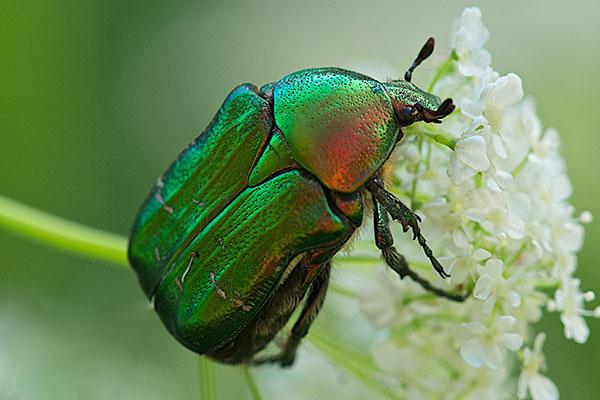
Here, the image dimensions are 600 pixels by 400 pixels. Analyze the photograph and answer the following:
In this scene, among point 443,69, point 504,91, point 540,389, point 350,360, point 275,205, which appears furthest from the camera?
point 350,360

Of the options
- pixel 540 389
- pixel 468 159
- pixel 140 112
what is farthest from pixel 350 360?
pixel 140 112

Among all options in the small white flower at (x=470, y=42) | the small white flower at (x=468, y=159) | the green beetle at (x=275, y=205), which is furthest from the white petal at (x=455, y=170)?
the small white flower at (x=470, y=42)

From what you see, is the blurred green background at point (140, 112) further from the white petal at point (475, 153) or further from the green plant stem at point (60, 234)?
the white petal at point (475, 153)

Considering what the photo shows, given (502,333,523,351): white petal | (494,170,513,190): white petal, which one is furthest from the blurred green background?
(502,333,523,351): white petal

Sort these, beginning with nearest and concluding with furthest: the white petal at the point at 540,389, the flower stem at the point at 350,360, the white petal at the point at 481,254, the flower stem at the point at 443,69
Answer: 1. the white petal at the point at 481,254
2. the flower stem at the point at 443,69
3. the white petal at the point at 540,389
4. the flower stem at the point at 350,360

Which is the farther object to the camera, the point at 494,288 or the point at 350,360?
the point at 350,360

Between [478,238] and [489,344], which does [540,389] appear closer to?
[489,344]

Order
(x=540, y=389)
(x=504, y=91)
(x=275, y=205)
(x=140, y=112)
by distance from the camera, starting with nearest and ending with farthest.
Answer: (x=275, y=205)
(x=504, y=91)
(x=540, y=389)
(x=140, y=112)
